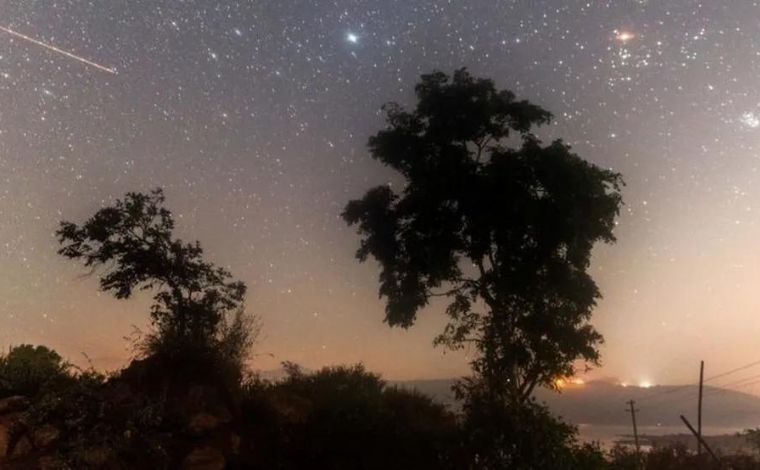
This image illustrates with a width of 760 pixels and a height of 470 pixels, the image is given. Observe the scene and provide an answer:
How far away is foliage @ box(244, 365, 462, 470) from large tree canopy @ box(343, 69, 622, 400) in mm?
3569

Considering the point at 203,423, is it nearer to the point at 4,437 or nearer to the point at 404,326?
the point at 4,437

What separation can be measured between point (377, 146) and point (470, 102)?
3763mm

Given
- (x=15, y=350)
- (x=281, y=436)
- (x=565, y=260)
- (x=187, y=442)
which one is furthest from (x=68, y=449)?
(x=565, y=260)

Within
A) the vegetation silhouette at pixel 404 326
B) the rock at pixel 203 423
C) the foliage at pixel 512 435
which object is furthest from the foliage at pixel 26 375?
the foliage at pixel 512 435

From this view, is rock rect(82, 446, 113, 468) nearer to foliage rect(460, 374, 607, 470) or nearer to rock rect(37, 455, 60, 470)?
rock rect(37, 455, 60, 470)

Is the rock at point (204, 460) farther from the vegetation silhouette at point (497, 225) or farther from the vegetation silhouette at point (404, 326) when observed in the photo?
the vegetation silhouette at point (497, 225)

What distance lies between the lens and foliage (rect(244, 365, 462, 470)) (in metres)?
13.2

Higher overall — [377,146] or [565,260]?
[377,146]

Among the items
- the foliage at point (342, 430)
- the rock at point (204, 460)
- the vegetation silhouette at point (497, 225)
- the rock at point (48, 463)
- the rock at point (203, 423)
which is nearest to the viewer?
the rock at point (48, 463)

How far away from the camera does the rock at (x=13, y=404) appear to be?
13008 millimetres

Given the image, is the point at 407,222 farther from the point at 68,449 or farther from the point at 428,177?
the point at 68,449

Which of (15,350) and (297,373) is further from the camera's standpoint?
(15,350)

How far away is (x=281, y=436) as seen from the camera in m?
13.7

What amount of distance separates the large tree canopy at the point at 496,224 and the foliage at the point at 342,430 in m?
3.57
